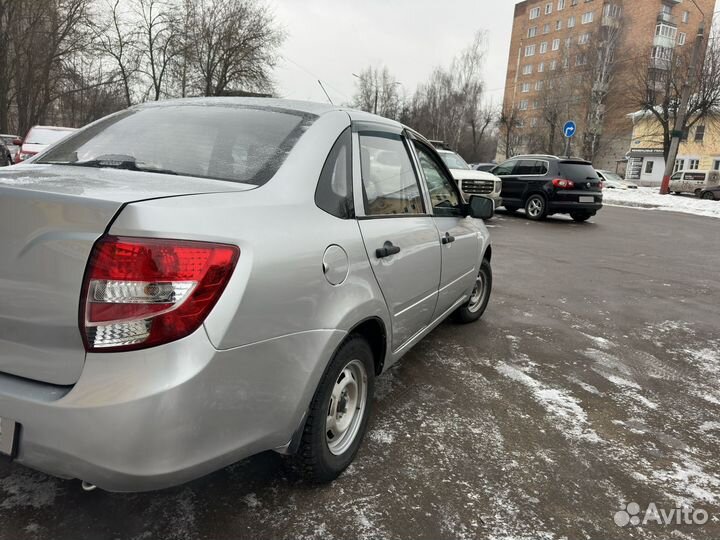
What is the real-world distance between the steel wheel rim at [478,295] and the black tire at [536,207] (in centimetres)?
963

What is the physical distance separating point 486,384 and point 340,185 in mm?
1887

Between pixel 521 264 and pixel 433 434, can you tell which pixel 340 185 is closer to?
pixel 433 434

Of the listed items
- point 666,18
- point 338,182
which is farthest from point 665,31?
point 338,182

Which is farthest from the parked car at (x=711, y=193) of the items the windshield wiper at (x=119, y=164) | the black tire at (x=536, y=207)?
the windshield wiper at (x=119, y=164)

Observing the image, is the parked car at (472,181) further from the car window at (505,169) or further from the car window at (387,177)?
the car window at (387,177)

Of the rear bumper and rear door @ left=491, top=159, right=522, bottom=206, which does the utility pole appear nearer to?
rear door @ left=491, top=159, right=522, bottom=206

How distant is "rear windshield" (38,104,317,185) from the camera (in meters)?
2.05

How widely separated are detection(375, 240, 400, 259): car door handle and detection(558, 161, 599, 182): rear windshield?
12.0 metres

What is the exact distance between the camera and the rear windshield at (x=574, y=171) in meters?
13.0

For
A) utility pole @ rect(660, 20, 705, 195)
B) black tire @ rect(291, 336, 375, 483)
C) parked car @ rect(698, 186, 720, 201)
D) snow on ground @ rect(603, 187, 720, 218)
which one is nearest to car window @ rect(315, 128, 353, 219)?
black tire @ rect(291, 336, 375, 483)

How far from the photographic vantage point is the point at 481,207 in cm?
369

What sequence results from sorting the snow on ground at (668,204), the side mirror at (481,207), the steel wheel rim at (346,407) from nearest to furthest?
the steel wheel rim at (346,407) < the side mirror at (481,207) < the snow on ground at (668,204)

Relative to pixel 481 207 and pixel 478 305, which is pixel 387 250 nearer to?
pixel 481 207

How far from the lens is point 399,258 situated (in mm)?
2545
